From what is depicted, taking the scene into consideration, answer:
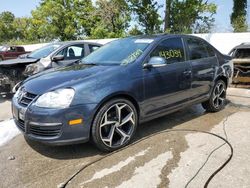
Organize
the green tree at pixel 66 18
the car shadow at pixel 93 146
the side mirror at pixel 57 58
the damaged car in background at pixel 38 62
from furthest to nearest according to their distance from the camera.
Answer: the green tree at pixel 66 18
the side mirror at pixel 57 58
the damaged car in background at pixel 38 62
the car shadow at pixel 93 146

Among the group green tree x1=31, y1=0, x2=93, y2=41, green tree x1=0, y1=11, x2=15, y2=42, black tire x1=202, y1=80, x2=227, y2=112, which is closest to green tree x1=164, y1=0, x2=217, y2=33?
green tree x1=31, y1=0, x2=93, y2=41

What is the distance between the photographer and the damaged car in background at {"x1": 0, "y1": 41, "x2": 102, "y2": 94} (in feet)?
23.6

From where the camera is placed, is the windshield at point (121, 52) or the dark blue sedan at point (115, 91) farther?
the windshield at point (121, 52)

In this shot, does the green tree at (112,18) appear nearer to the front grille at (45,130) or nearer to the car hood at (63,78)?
the car hood at (63,78)

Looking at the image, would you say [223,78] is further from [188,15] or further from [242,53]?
[188,15]

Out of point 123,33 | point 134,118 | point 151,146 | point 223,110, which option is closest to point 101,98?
point 134,118

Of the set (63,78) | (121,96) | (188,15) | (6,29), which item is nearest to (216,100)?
(121,96)

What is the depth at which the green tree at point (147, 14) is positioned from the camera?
82.6 feet

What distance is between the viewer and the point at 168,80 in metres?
4.45

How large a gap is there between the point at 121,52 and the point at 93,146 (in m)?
1.53

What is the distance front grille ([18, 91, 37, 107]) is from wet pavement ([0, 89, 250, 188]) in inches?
28.8

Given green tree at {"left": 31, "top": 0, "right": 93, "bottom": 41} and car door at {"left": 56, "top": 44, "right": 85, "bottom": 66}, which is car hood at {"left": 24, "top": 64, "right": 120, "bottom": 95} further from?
green tree at {"left": 31, "top": 0, "right": 93, "bottom": 41}

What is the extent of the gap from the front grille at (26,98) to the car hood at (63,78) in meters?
0.06

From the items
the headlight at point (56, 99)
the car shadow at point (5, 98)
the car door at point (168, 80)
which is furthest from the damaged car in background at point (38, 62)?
the headlight at point (56, 99)
